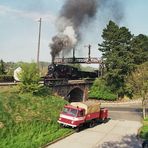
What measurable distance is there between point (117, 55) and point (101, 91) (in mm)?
7834

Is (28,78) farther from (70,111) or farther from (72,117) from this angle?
(72,117)

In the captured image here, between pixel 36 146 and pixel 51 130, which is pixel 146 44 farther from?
pixel 36 146

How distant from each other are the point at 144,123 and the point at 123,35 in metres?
33.0

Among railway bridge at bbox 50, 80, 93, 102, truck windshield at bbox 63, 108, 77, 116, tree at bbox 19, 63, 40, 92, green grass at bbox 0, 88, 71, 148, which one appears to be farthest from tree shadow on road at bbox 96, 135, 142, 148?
railway bridge at bbox 50, 80, 93, 102

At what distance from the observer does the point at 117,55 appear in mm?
74625

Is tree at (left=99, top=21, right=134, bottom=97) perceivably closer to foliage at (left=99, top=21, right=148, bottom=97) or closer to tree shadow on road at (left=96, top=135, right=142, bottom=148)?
foliage at (left=99, top=21, right=148, bottom=97)

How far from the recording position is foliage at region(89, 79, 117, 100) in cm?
7431

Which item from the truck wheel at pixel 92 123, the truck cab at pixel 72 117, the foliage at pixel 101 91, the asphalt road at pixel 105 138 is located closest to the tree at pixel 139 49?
the foliage at pixel 101 91

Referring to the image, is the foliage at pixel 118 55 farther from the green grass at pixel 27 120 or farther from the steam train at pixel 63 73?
the green grass at pixel 27 120

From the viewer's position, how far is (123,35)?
A: 252 feet

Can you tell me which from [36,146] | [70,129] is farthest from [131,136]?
[36,146]

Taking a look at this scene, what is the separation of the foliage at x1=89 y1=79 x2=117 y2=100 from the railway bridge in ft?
3.60

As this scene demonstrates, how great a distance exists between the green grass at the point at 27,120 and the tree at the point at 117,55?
28.8 metres

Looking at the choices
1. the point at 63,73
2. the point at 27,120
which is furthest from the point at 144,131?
the point at 63,73
